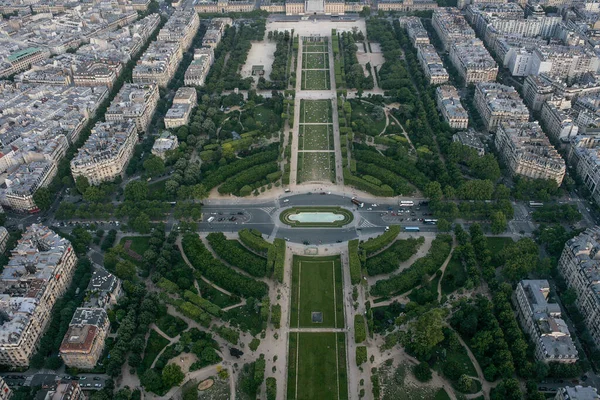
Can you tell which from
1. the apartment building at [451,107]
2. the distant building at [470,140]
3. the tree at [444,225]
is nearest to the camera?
the tree at [444,225]

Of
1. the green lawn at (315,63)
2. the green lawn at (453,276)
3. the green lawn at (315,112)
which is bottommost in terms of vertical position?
the green lawn at (453,276)

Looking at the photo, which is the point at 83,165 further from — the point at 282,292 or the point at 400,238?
the point at 400,238

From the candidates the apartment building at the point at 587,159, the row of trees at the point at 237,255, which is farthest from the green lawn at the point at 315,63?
the row of trees at the point at 237,255

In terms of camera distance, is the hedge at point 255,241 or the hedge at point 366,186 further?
the hedge at point 366,186

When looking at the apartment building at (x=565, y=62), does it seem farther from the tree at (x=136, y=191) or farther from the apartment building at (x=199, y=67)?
the tree at (x=136, y=191)

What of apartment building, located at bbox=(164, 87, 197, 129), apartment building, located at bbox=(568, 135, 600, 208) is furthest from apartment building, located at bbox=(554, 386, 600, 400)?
apartment building, located at bbox=(164, 87, 197, 129)

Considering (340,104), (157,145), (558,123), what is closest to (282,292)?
(157,145)
